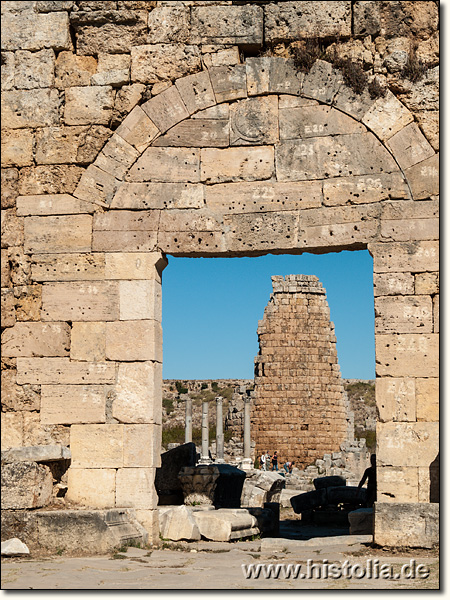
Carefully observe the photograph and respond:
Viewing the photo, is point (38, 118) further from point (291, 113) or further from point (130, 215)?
point (291, 113)

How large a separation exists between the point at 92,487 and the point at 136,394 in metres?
0.96

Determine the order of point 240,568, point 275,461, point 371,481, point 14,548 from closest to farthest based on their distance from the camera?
point 240,568
point 14,548
point 371,481
point 275,461

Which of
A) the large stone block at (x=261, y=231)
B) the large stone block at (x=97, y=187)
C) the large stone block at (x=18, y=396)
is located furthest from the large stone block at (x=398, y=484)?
the large stone block at (x=97, y=187)

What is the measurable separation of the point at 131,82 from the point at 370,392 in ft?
131

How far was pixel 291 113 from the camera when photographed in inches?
336

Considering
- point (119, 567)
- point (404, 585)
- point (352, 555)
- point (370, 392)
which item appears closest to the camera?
point (404, 585)

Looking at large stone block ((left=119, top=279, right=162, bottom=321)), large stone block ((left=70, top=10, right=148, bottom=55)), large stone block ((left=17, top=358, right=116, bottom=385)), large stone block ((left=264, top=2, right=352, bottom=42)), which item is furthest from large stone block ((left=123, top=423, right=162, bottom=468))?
large stone block ((left=264, top=2, right=352, bottom=42))

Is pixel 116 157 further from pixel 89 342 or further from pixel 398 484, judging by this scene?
pixel 398 484

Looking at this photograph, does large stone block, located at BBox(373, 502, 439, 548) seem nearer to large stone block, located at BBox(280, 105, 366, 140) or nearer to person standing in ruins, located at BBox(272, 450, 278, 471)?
large stone block, located at BBox(280, 105, 366, 140)

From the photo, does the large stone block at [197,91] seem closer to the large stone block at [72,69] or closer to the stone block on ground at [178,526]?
the large stone block at [72,69]

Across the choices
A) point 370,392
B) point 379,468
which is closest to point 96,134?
point 379,468

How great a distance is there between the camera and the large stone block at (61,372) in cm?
831

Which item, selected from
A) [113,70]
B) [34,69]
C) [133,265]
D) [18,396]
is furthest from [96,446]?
[34,69]

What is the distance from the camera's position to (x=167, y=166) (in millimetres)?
8609
